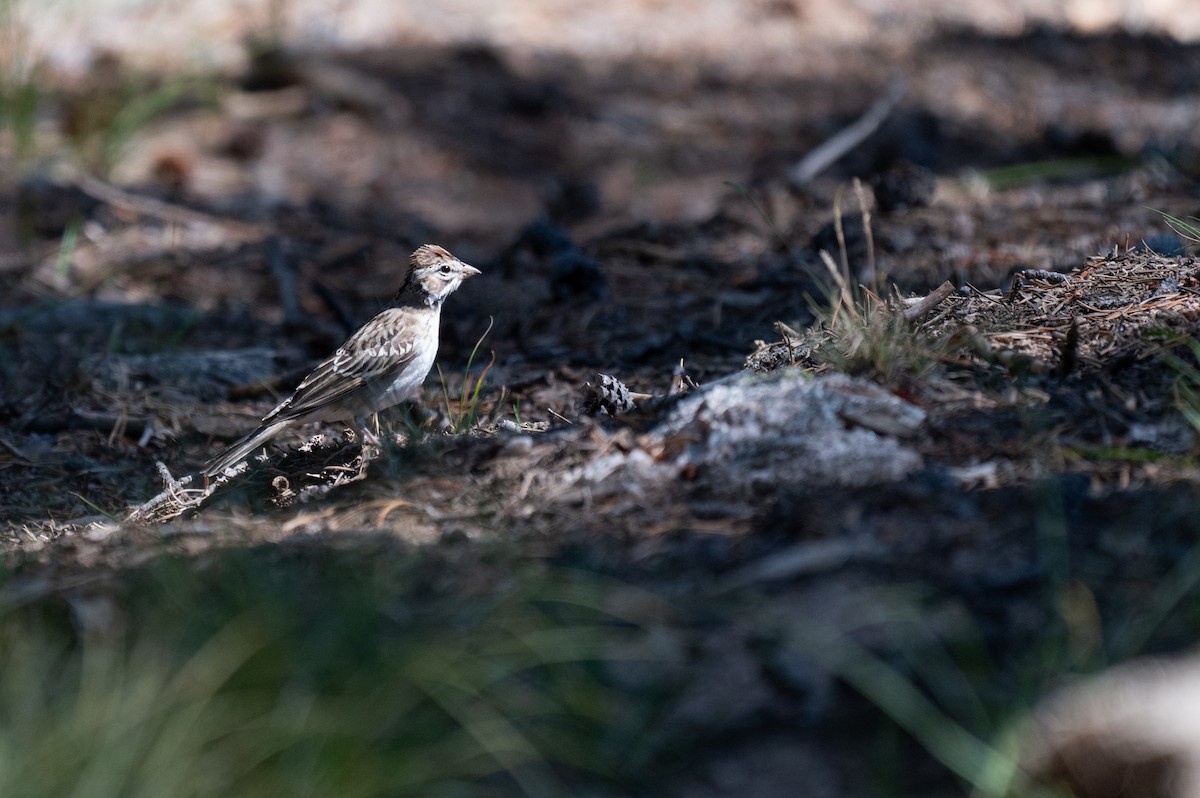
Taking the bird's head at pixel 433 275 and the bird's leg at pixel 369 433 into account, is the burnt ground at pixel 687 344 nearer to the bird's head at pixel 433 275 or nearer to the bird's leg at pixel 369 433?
the bird's leg at pixel 369 433

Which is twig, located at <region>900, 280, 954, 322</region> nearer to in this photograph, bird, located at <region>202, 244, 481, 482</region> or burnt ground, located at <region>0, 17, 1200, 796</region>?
burnt ground, located at <region>0, 17, 1200, 796</region>

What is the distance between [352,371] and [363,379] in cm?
12

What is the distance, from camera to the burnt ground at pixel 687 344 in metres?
3.04

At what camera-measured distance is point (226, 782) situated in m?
2.66

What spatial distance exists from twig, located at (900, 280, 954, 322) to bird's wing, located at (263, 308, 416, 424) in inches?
92.3

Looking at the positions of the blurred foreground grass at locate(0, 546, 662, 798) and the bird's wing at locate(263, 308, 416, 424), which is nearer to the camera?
the blurred foreground grass at locate(0, 546, 662, 798)

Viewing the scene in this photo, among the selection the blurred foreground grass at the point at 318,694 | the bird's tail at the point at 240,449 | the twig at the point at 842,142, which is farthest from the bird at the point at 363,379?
the twig at the point at 842,142

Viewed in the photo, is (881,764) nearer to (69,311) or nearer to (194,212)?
(69,311)

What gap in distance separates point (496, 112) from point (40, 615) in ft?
26.1

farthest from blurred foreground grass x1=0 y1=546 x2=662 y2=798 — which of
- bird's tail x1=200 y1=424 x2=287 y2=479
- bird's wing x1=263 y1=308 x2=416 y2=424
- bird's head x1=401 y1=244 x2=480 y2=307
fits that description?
bird's head x1=401 y1=244 x2=480 y2=307

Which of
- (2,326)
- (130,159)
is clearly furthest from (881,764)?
(130,159)

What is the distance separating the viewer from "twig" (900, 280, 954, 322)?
4883 millimetres

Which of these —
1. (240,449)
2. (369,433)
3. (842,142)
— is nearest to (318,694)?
(369,433)

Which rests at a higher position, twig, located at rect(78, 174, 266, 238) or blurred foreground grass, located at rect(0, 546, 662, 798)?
blurred foreground grass, located at rect(0, 546, 662, 798)
